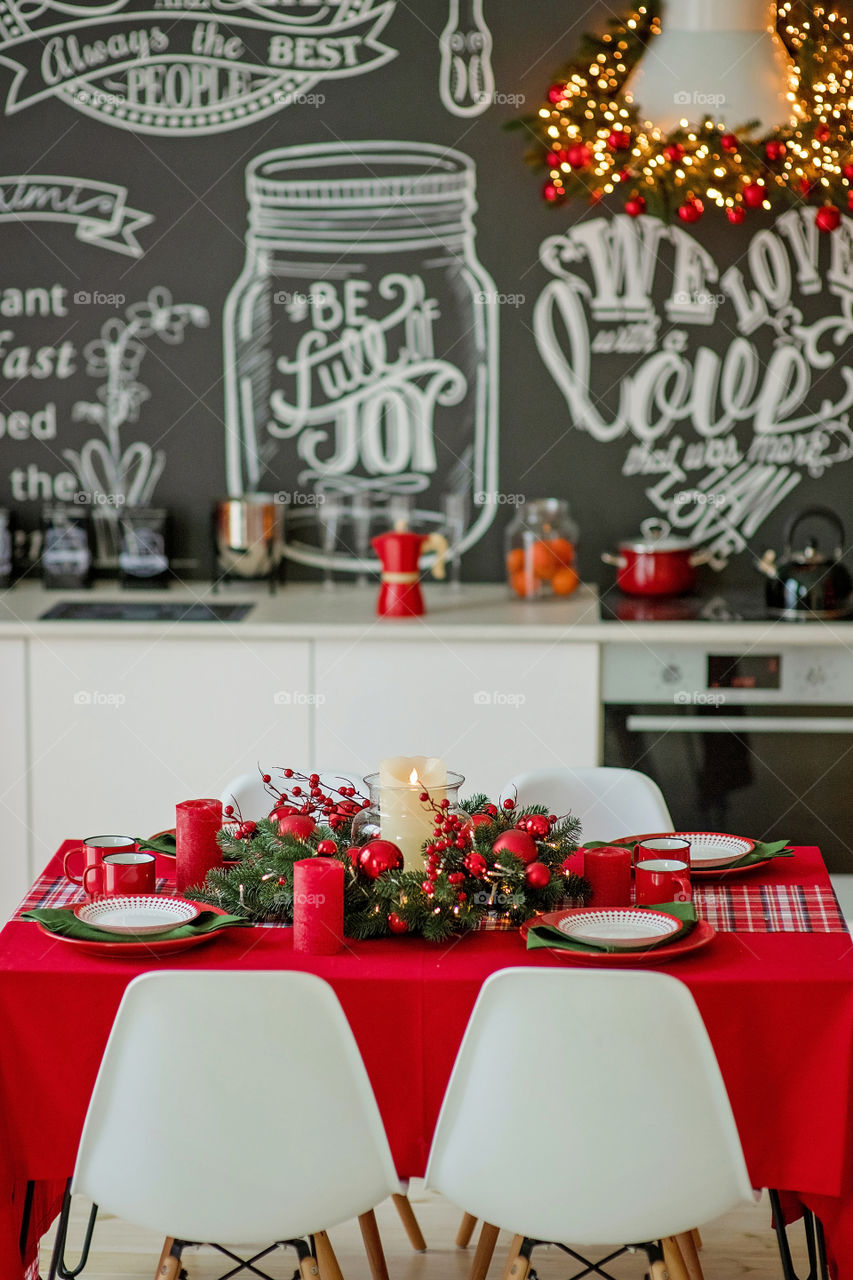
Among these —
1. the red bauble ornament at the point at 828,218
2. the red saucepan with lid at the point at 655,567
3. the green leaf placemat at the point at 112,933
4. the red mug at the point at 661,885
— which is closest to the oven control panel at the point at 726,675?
the red saucepan with lid at the point at 655,567

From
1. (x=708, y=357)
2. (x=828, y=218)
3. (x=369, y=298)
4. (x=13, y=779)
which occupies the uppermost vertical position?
(x=828, y=218)

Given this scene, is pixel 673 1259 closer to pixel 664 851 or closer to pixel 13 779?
pixel 664 851

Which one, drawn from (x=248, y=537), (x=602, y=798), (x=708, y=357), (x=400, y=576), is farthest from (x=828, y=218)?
(x=602, y=798)

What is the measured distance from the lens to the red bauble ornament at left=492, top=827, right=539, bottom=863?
1888mm

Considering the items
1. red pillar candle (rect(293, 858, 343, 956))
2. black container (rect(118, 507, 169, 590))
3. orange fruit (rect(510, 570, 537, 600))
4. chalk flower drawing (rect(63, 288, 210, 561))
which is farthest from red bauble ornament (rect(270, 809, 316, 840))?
chalk flower drawing (rect(63, 288, 210, 561))

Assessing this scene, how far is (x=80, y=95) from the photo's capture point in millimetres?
3664

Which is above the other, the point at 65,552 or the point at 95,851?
the point at 65,552

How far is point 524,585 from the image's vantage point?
3553mm

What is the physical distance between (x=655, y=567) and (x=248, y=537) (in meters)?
1.07

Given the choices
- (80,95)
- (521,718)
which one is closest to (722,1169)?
(521,718)

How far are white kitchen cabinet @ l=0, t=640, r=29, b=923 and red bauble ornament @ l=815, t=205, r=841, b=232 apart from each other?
2247 mm

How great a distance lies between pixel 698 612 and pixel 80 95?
2109mm

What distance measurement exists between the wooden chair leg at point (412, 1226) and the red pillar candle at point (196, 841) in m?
0.61

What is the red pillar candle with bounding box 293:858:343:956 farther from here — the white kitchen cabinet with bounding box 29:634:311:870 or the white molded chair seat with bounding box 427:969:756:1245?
the white kitchen cabinet with bounding box 29:634:311:870
